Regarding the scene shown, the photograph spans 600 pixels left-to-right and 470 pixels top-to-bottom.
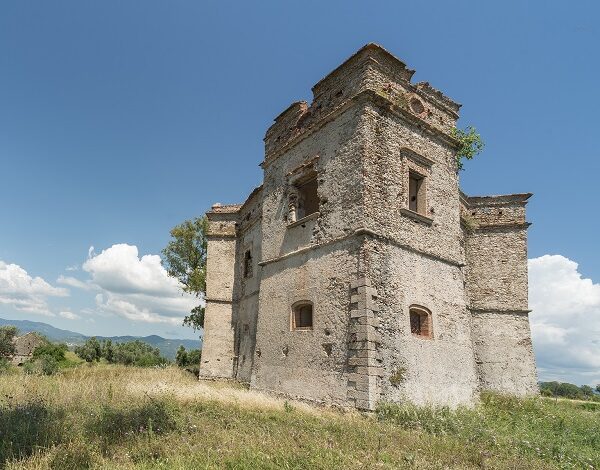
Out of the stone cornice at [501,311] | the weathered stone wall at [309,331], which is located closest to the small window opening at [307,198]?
the weathered stone wall at [309,331]

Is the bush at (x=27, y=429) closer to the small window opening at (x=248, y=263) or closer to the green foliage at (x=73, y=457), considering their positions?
the green foliage at (x=73, y=457)

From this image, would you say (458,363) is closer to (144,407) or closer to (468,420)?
(468,420)

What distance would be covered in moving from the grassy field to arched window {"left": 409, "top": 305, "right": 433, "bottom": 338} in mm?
2143

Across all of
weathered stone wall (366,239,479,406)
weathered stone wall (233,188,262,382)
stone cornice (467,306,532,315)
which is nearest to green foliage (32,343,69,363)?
weathered stone wall (233,188,262,382)

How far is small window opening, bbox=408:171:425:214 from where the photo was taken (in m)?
12.4

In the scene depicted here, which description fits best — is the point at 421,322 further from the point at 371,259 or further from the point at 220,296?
the point at 220,296

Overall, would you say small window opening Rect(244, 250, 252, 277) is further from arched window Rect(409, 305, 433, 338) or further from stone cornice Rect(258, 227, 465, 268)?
arched window Rect(409, 305, 433, 338)

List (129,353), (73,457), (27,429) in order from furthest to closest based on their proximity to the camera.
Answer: (129,353) → (27,429) → (73,457)

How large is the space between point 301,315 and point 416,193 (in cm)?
528

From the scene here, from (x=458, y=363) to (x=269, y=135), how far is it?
10447 millimetres

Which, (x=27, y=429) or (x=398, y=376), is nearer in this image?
(x=27, y=429)

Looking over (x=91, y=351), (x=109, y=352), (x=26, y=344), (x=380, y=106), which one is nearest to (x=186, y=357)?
(x=109, y=352)

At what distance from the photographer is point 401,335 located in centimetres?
1030

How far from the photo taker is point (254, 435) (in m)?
6.69
